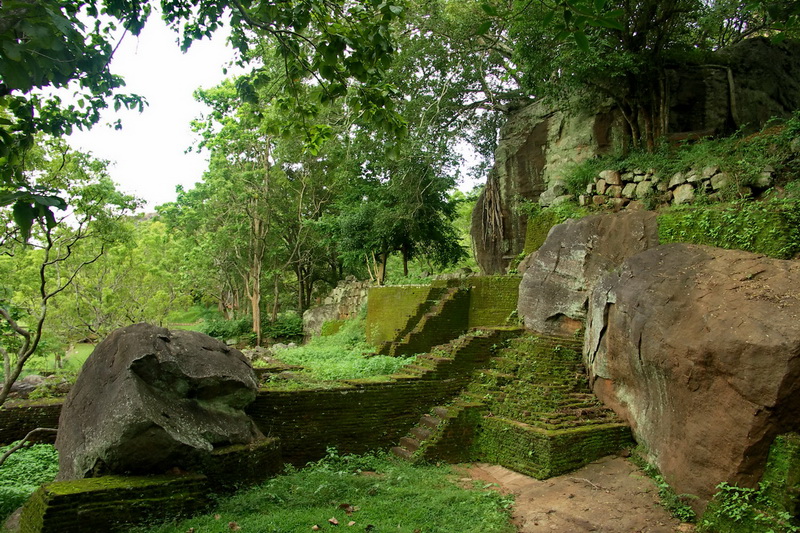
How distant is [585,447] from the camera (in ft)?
24.1

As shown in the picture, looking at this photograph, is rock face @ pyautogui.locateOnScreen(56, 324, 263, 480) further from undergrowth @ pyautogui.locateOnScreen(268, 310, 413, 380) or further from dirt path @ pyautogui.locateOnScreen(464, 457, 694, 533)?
A: dirt path @ pyautogui.locateOnScreen(464, 457, 694, 533)

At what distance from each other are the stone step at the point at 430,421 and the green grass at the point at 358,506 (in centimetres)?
120

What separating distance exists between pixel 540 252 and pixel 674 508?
17.8 feet

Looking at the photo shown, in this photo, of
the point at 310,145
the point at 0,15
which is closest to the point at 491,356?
the point at 310,145

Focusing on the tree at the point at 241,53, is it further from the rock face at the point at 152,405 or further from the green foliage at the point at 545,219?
the green foliage at the point at 545,219

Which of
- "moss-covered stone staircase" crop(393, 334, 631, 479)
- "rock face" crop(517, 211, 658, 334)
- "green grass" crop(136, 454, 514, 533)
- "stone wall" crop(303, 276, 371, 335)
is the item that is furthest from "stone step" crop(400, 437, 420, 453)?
"stone wall" crop(303, 276, 371, 335)

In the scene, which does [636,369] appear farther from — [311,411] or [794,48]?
[794,48]

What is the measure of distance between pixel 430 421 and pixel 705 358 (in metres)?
4.06

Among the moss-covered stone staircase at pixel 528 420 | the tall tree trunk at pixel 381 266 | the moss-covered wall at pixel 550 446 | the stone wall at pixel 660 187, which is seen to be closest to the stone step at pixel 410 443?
the moss-covered stone staircase at pixel 528 420

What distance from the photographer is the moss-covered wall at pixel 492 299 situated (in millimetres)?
10992

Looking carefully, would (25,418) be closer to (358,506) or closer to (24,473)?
(24,473)

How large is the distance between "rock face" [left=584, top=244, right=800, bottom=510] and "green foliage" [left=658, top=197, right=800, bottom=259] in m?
0.47

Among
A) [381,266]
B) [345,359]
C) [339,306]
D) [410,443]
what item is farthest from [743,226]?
[339,306]

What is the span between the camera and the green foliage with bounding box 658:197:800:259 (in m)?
7.04
